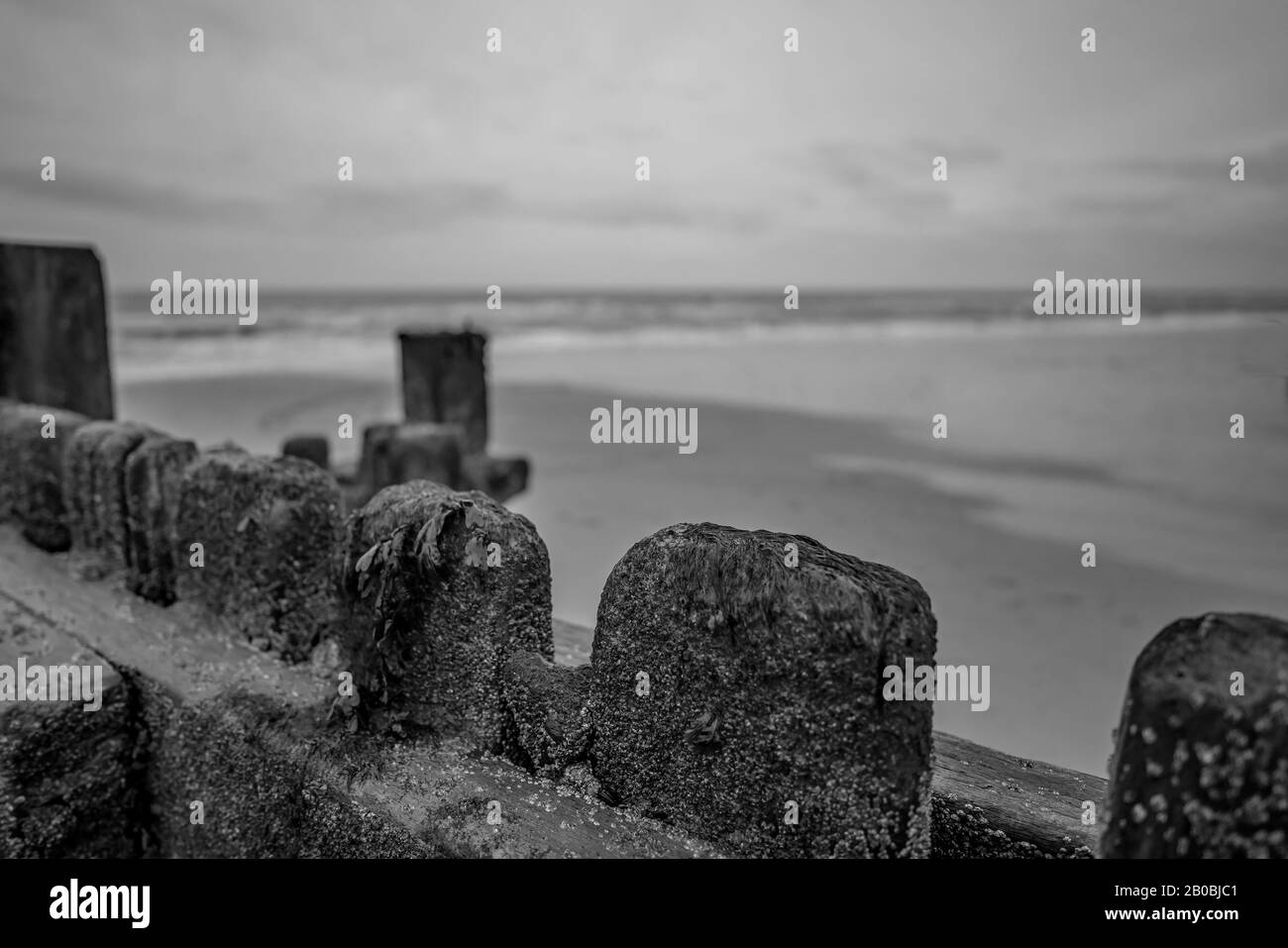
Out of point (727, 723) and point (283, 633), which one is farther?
point (283, 633)

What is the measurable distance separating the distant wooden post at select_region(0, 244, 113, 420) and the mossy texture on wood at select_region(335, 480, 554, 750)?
2.93 m

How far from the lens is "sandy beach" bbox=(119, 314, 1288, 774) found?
5309mm

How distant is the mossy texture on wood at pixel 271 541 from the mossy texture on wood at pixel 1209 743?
1.59 m

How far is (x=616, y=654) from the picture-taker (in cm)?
A: 141

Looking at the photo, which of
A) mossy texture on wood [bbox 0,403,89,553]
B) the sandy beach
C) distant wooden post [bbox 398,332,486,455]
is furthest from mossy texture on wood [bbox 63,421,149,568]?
distant wooden post [bbox 398,332,486,455]

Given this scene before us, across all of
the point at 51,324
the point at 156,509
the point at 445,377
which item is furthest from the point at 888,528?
Answer: the point at 156,509

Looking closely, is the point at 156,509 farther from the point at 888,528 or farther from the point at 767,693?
the point at 888,528

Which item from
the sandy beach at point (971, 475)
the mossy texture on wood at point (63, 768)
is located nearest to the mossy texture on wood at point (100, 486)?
the mossy texture on wood at point (63, 768)

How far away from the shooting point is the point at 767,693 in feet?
4.12

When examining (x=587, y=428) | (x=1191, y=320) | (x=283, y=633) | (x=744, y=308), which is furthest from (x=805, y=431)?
(x=744, y=308)

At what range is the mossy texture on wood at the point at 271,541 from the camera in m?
1.91

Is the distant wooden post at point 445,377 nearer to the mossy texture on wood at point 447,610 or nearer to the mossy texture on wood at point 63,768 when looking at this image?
the mossy texture on wood at point 63,768
